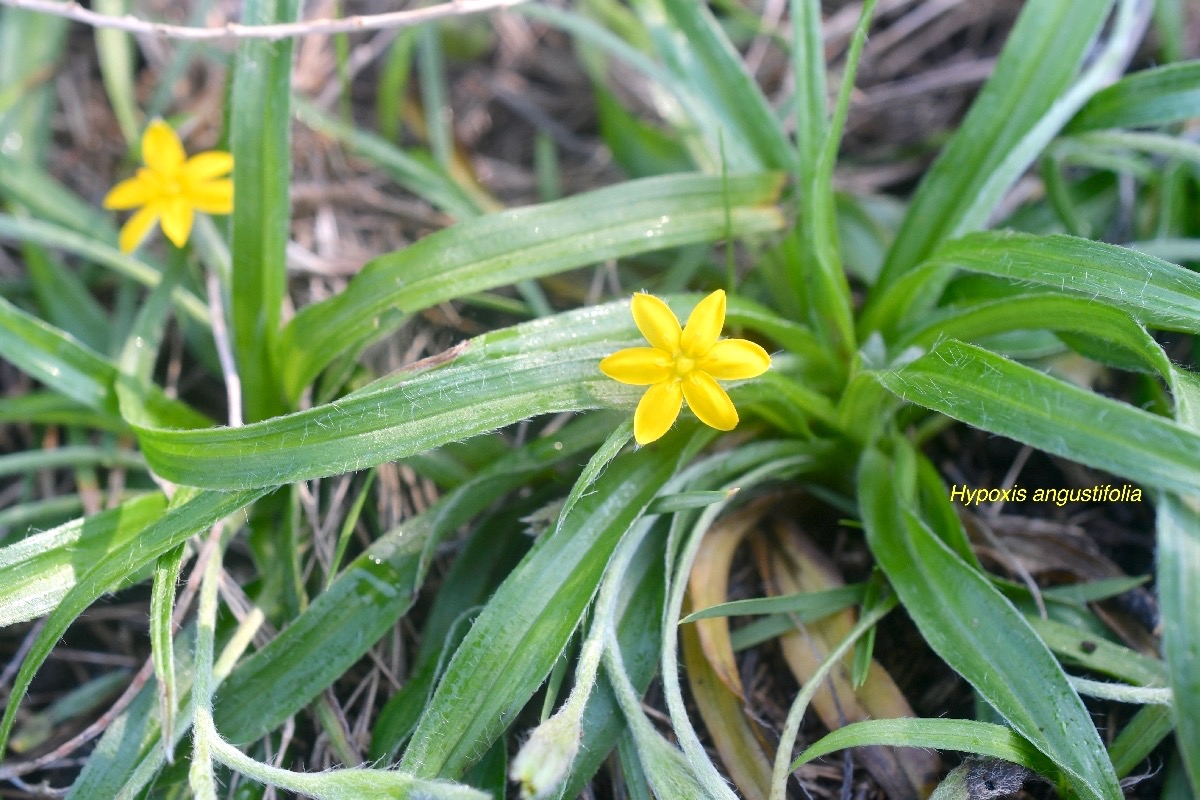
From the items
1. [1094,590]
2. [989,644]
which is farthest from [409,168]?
[1094,590]

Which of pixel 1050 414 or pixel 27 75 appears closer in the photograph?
pixel 1050 414

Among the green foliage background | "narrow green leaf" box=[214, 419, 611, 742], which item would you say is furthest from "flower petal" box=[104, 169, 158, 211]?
"narrow green leaf" box=[214, 419, 611, 742]

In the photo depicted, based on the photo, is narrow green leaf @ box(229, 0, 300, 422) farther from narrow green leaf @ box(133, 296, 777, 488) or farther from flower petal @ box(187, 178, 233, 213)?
narrow green leaf @ box(133, 296, 777, 488)

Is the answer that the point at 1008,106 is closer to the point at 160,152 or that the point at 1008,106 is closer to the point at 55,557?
the point at 160,152

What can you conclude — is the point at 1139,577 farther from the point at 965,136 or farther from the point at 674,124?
the point at 674,124

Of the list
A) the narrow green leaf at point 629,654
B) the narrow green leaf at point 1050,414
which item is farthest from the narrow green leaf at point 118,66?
the narrow green leaf at point 1050,414

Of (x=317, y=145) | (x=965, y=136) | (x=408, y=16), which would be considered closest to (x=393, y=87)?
(x=317, y=145)
